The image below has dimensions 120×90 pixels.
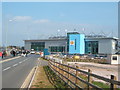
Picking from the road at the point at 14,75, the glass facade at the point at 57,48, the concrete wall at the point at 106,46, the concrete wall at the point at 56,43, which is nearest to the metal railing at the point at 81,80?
the road at the point at 14,75

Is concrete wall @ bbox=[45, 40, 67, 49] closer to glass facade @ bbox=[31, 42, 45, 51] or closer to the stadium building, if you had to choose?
the stadium building

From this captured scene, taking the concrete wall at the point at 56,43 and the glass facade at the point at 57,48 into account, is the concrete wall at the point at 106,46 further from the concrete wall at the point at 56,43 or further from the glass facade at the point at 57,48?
the glass facade at the point at 57,48

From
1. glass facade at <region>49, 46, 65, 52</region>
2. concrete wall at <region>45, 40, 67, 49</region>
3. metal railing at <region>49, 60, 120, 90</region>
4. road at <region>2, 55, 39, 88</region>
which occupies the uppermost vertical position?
concrete wall at <region>45, 40, 67, 49</region>

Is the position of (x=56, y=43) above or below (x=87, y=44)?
above

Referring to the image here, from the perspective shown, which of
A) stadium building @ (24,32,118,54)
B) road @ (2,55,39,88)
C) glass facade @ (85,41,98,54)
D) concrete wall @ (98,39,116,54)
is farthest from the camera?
glass facade @ (85,41,98,54)

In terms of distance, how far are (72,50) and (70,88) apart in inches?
3771

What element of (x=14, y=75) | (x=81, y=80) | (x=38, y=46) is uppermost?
(x=38, y=46)

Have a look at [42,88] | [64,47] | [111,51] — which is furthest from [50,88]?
[64,47]

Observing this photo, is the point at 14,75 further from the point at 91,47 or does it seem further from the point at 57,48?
the point at 57,48

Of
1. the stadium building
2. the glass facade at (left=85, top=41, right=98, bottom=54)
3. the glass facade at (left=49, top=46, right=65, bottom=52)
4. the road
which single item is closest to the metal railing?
the road

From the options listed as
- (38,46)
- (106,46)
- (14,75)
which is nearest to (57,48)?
(38,46)

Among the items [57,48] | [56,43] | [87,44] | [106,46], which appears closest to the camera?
[106,46]

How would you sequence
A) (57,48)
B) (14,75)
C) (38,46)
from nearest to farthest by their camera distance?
(14,75)
(57,48)
(38,46)

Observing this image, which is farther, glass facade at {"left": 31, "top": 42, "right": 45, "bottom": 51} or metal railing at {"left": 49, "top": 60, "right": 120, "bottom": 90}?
glass facade at {"left": 31, "top": 42, "right": 45, "bottom": 51}
